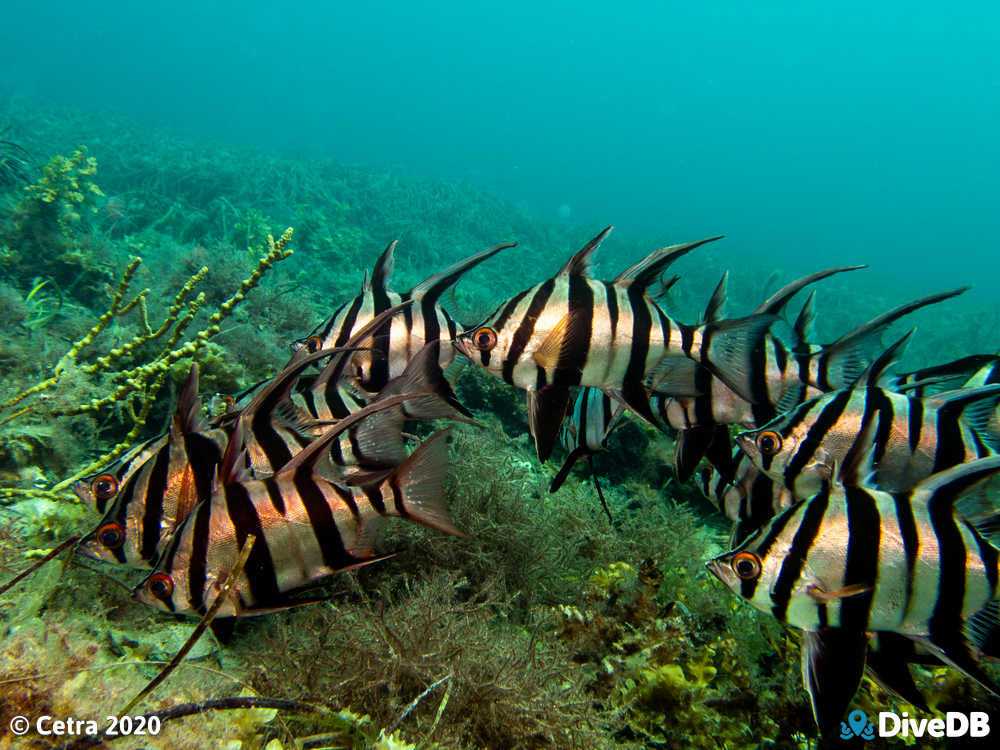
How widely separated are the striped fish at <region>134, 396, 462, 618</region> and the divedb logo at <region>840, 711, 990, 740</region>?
6.94 ft

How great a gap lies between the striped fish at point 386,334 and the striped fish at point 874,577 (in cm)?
186

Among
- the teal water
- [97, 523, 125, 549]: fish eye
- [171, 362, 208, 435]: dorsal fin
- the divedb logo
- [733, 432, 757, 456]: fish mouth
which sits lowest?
the divedb logo

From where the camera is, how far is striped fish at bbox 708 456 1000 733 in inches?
61.1

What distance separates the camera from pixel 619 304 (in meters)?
2.13

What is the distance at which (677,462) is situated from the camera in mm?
2490

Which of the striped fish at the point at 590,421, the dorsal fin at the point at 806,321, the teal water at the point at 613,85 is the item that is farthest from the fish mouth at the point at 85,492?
the teal water at the point at 613,85

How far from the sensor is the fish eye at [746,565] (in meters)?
1.65

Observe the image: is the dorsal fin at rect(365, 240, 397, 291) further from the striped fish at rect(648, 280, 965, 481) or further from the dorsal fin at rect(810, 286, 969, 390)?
the dorsal fin at rect(810, 286, 969, 390)

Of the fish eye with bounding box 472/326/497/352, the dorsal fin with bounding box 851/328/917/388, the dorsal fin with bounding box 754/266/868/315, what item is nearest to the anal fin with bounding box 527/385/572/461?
the fish eye with bounding box 472/326/497/352

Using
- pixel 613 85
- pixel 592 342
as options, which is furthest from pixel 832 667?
pixel 613 85

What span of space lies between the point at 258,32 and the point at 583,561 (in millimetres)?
172567

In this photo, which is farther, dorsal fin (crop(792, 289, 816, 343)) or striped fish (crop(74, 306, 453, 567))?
dorsal fin (crop(792, 289, 816, 343))

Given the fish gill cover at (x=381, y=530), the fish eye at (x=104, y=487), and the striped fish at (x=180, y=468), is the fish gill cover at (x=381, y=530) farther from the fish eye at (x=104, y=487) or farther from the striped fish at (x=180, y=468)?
the striped fish at (x=180, y=468)

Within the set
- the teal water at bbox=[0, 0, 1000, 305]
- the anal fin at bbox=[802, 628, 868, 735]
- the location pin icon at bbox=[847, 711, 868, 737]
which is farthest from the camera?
the teal water at bbox=[0, 0, 1000, 305]
